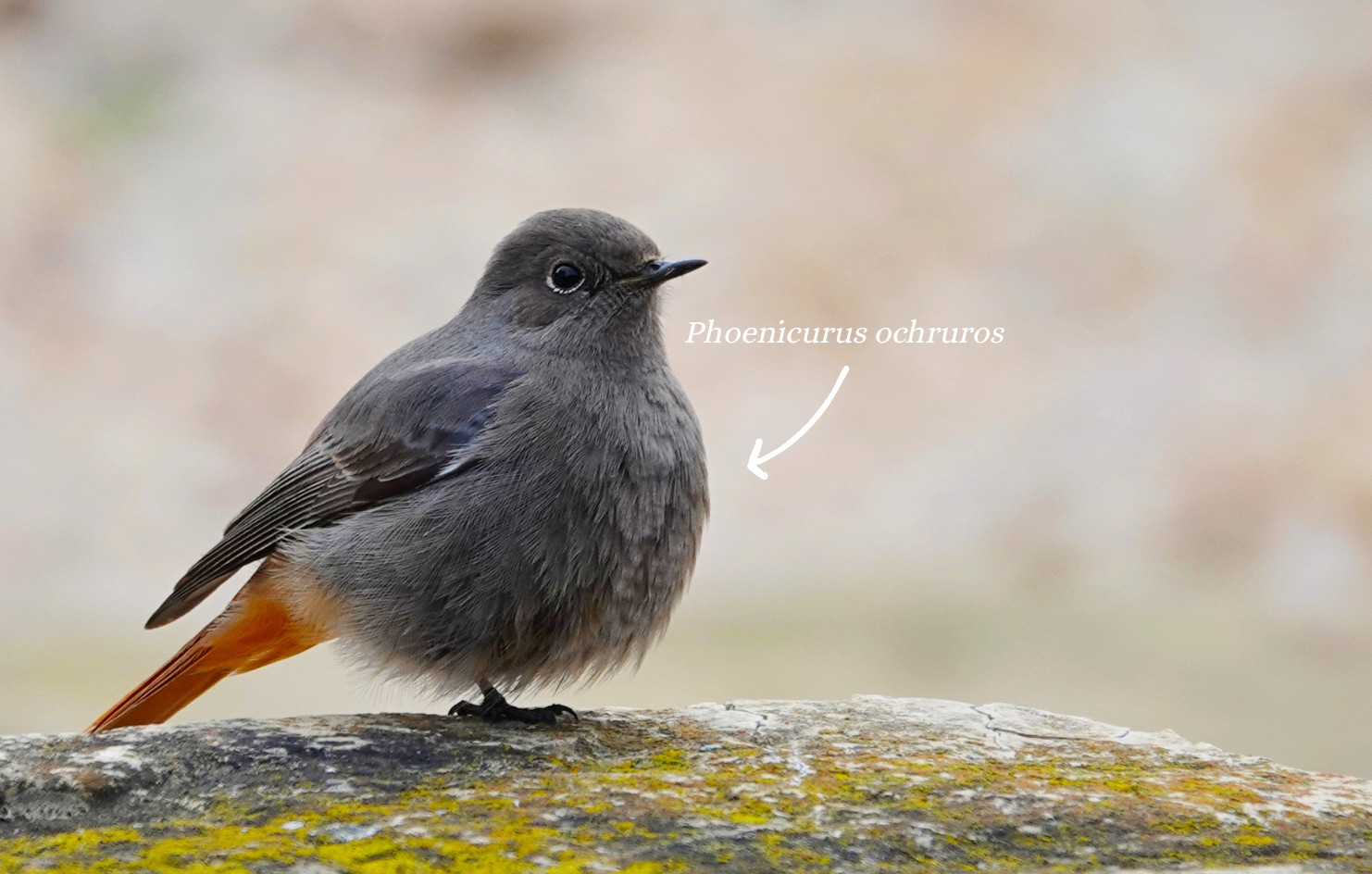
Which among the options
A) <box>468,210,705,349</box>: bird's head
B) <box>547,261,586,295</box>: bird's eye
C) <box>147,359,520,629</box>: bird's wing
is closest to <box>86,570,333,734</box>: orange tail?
<box>147,359,520,629</box>: bird's wing

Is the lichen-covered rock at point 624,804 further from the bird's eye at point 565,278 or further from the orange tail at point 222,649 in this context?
the bird's eye at point 565,278

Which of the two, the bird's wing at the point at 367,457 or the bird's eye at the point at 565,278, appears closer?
the bird's wing at the point at 367,457

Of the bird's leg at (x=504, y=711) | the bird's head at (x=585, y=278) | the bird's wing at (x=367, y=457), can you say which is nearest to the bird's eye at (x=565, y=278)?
the bird's head at (x=585, y=278)

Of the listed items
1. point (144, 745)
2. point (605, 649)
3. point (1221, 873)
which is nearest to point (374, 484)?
point (605, 649)

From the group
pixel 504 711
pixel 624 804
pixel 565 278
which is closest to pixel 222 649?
pixel 504 711

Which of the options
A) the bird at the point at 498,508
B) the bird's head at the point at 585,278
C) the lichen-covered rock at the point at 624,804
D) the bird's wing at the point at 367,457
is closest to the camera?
the lichen-covered rock at the point at 624,804

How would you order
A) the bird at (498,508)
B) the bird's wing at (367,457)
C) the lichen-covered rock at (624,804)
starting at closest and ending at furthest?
the lichen-covered rock at (624,804)
the bird at (498,508)
the bird's wing at (367,457)

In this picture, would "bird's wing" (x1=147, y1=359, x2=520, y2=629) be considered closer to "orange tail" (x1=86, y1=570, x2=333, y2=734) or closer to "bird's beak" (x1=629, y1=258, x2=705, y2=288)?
"orange tail" (x1=86, y1=570, x2=333, y2=734)
